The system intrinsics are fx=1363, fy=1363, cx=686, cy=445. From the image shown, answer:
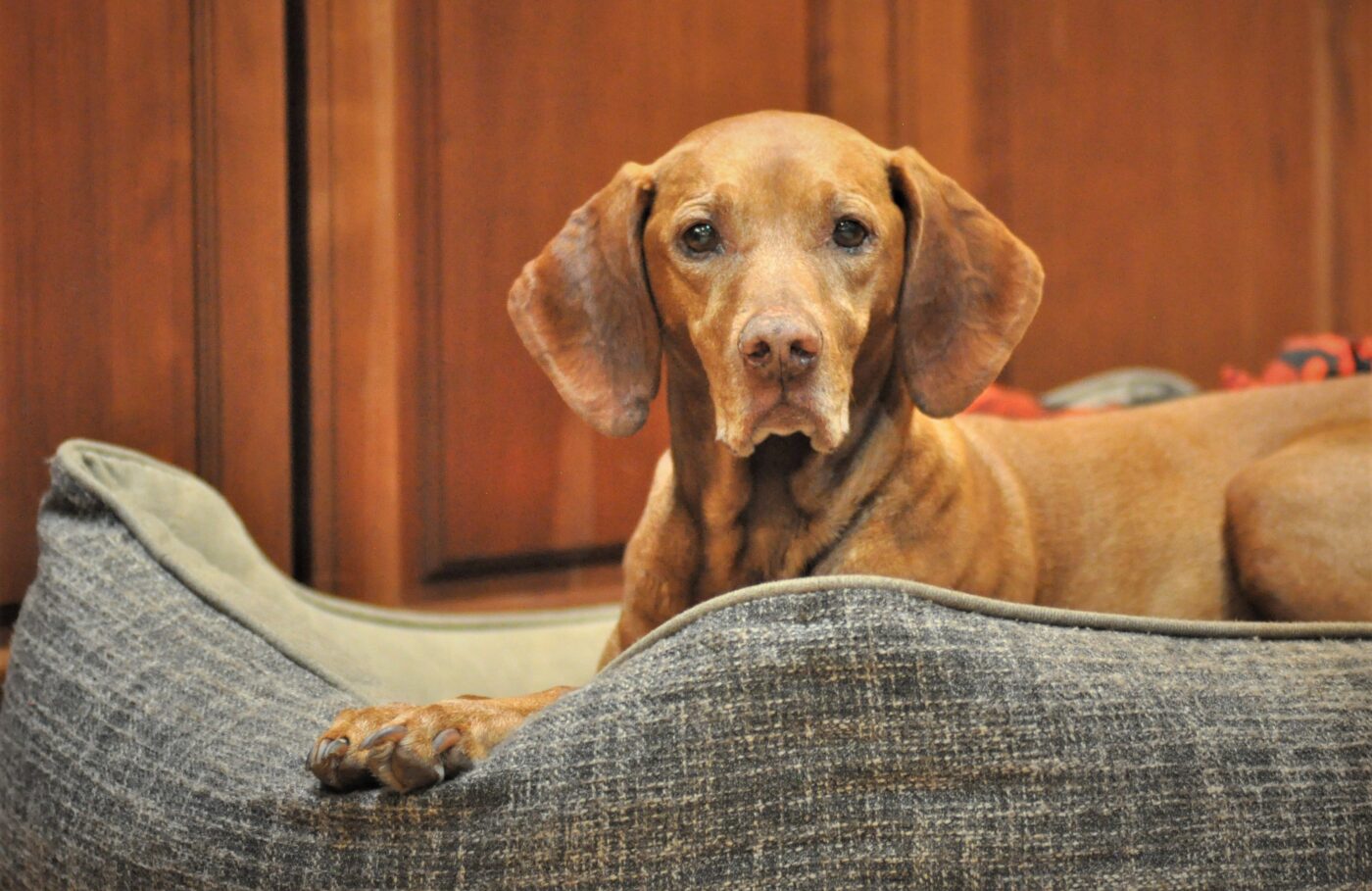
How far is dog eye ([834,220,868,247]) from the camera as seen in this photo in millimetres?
1572

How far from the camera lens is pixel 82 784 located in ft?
4.78

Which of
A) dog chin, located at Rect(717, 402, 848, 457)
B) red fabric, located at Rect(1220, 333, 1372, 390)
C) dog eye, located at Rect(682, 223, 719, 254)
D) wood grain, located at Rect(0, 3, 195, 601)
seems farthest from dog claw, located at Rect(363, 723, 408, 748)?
red fabric, located at Rect(1220, 333, 1372, 390)

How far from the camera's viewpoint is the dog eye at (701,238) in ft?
5.17

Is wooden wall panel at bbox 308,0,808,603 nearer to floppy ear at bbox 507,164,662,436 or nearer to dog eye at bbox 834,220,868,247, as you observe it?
floppy ear at bbox 507,164,662,436

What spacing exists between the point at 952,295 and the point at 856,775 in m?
0.70

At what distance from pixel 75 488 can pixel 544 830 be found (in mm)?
955

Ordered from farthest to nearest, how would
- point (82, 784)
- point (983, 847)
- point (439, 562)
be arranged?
point (439, 562) → point (82, 784) → point (983, 847)

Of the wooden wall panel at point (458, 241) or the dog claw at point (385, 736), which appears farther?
the wooden wall panel at point (458, 241)

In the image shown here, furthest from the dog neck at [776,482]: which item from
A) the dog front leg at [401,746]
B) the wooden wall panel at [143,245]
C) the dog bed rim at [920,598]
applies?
the wooden wall panel at [143,245]

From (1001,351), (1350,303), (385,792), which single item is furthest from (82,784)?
(1350,303)

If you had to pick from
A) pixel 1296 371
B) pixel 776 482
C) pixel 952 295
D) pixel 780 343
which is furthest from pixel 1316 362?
pixel 780 343

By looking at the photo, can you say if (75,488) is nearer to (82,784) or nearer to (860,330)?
(82,784)

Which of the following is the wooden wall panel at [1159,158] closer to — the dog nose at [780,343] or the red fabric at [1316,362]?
the red fabric at [1316,362]

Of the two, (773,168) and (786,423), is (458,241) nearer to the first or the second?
(773,168)
